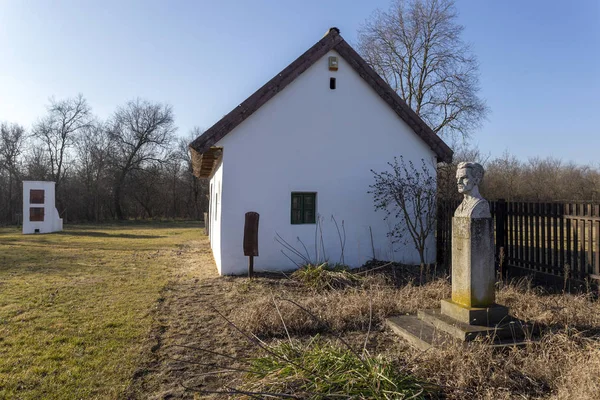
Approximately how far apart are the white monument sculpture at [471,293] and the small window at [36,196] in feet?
77.6

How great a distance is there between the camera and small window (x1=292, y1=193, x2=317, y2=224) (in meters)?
10.2

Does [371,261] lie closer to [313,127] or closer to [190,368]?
[313,127]

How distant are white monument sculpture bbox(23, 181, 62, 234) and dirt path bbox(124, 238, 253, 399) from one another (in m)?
17.8

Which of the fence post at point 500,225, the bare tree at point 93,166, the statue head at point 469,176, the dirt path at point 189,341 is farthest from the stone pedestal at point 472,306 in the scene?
the bare tree at point 93,166

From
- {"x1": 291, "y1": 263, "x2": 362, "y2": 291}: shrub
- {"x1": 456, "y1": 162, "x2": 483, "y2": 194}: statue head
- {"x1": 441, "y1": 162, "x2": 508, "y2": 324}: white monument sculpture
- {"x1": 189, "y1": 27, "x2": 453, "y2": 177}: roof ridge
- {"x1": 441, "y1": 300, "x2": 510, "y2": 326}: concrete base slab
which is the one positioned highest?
{"x1": 189, "y1": 27, "x2": 453, "y2": 177}: roof ridge

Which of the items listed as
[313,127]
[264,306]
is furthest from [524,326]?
[313,127]

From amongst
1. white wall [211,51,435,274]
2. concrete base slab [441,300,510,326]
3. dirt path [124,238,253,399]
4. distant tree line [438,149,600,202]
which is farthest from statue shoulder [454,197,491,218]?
distant tree line [438,149,600,202]

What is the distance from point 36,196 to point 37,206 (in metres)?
0.60

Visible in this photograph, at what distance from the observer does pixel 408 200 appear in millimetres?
10656

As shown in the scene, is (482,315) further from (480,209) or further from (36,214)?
(36,214)

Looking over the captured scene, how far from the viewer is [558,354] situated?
410cm

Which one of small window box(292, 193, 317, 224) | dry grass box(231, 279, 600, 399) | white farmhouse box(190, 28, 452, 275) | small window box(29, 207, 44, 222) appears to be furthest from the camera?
small window box(29, 207, 44, 222)

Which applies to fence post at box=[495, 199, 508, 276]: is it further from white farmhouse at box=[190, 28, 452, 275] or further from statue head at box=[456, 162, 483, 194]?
statue head at box=[456, 162, 483, 194]

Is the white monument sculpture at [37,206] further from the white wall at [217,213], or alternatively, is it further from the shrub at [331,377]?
the shrub at [331,377]
